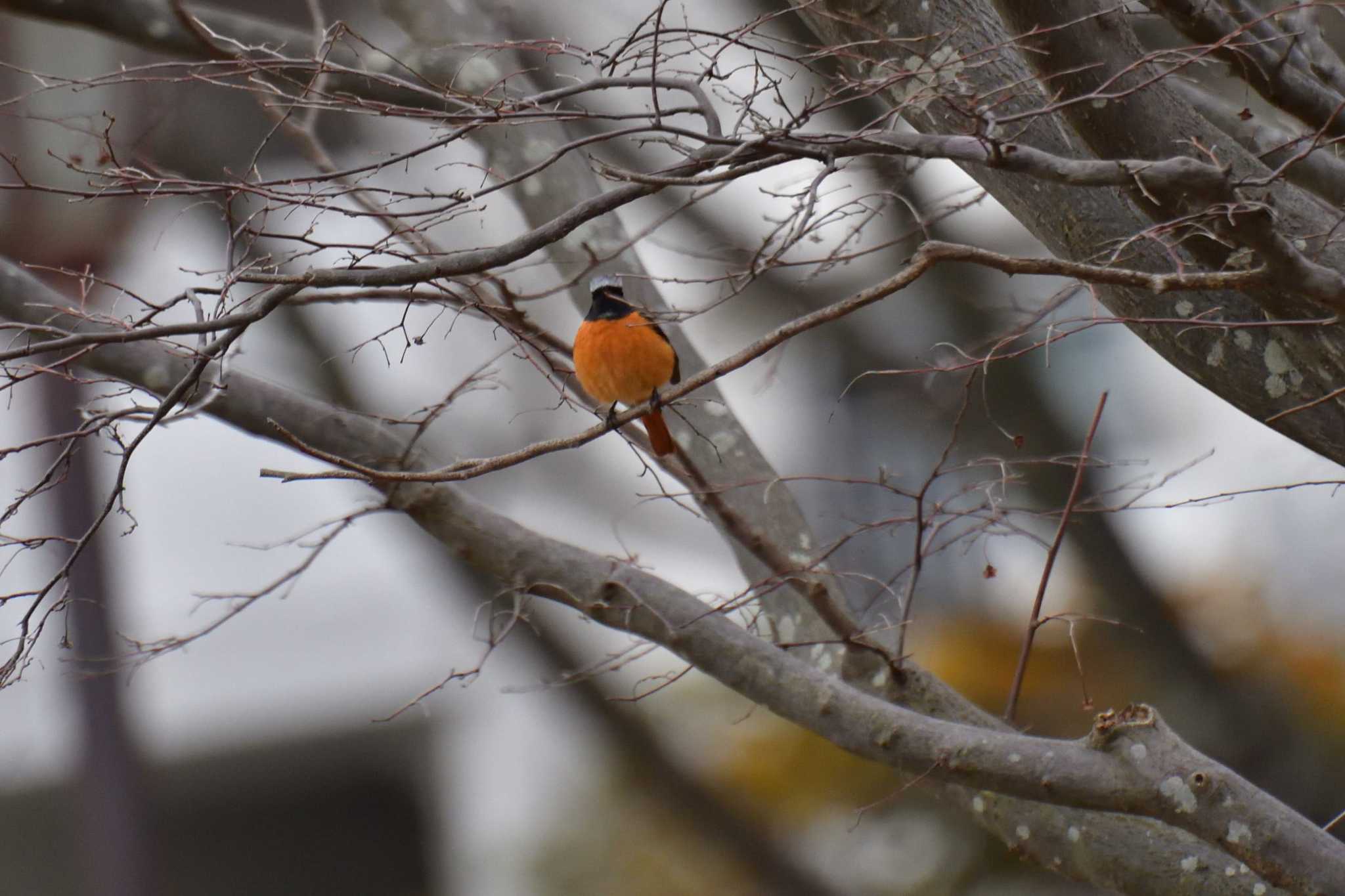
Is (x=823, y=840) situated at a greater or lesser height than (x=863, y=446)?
lesser

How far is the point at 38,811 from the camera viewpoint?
8070 millimetres

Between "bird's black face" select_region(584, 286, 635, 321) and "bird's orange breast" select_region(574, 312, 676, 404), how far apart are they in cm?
3

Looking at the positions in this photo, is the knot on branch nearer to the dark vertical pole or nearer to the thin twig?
the thin twig

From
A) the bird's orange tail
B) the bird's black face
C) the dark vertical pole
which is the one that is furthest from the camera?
the dark vertical pole

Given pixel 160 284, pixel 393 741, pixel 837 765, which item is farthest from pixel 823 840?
pixel 160 284

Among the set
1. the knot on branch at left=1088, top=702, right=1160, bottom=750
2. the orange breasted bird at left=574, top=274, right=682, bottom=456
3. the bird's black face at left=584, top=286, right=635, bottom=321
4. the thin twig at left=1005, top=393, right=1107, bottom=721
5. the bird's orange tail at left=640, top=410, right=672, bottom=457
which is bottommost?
the knot on branch at left=1088, top=702, right=1160, bottom=750

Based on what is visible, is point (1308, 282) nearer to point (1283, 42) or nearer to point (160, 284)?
point (1283, 42)

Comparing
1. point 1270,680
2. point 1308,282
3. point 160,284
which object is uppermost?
point 160,284

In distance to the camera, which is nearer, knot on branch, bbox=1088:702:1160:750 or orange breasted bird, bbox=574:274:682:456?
knot on branch, bbox=1088:702:1160:750

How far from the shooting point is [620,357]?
3338mm

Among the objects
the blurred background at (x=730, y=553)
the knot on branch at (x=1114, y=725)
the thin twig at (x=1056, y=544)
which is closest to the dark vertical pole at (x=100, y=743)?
the blurred background at (x=730, y=553)

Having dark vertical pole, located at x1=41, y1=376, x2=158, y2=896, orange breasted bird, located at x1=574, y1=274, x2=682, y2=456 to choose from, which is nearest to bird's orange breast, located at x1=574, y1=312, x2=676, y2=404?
orange breasted bird, located at x1=574, y1=274, x2=682, y2=456

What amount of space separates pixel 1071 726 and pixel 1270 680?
3.05 ft

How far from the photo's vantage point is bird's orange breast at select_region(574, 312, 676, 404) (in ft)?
11.0
